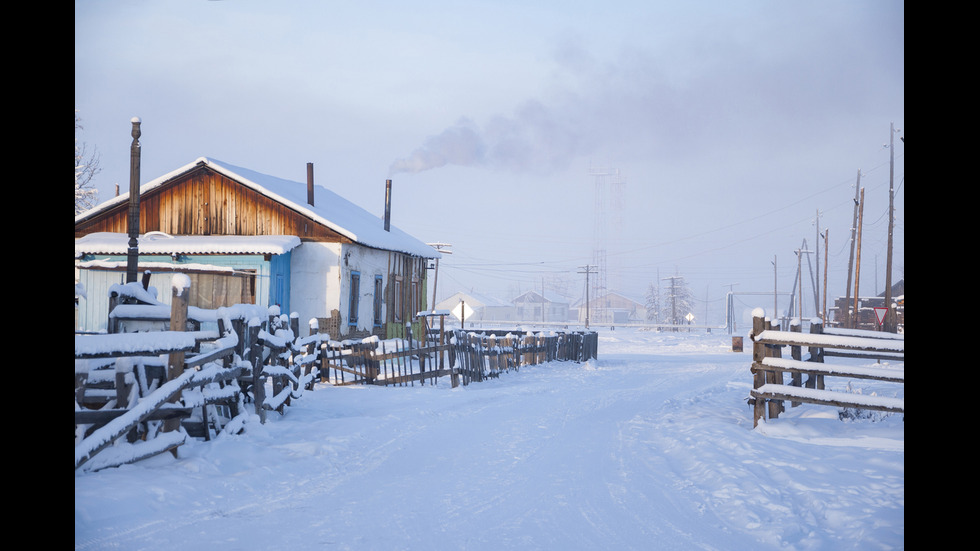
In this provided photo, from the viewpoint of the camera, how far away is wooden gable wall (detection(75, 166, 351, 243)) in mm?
22359

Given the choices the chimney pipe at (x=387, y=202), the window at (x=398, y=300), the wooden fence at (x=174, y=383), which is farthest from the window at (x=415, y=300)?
the wooden fence at (x=174, y=383)

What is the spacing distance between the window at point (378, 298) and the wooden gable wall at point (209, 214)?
12.6ft

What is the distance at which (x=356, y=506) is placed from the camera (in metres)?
6.03

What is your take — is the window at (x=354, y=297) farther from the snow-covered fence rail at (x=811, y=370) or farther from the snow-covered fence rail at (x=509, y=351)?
the snow-covered fence rail at (x=811, y=370)

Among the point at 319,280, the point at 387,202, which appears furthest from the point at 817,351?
the point at 387,202

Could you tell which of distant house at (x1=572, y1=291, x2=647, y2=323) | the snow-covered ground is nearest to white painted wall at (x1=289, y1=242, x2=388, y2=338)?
the snow-covered ground

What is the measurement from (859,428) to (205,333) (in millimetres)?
8399

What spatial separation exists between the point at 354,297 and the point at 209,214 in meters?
5.30

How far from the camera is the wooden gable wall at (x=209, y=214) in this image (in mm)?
22359

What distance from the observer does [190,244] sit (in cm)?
2161

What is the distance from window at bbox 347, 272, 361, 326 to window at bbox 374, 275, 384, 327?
1.64m

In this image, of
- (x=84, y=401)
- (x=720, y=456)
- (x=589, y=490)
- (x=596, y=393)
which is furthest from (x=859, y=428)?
(x=84, y=401)

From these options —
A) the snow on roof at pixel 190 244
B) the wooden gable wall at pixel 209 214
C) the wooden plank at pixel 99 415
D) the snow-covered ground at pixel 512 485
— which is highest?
the wooden gable wall at pixel 209 214

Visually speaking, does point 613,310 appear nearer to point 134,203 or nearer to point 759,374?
point 134,203
